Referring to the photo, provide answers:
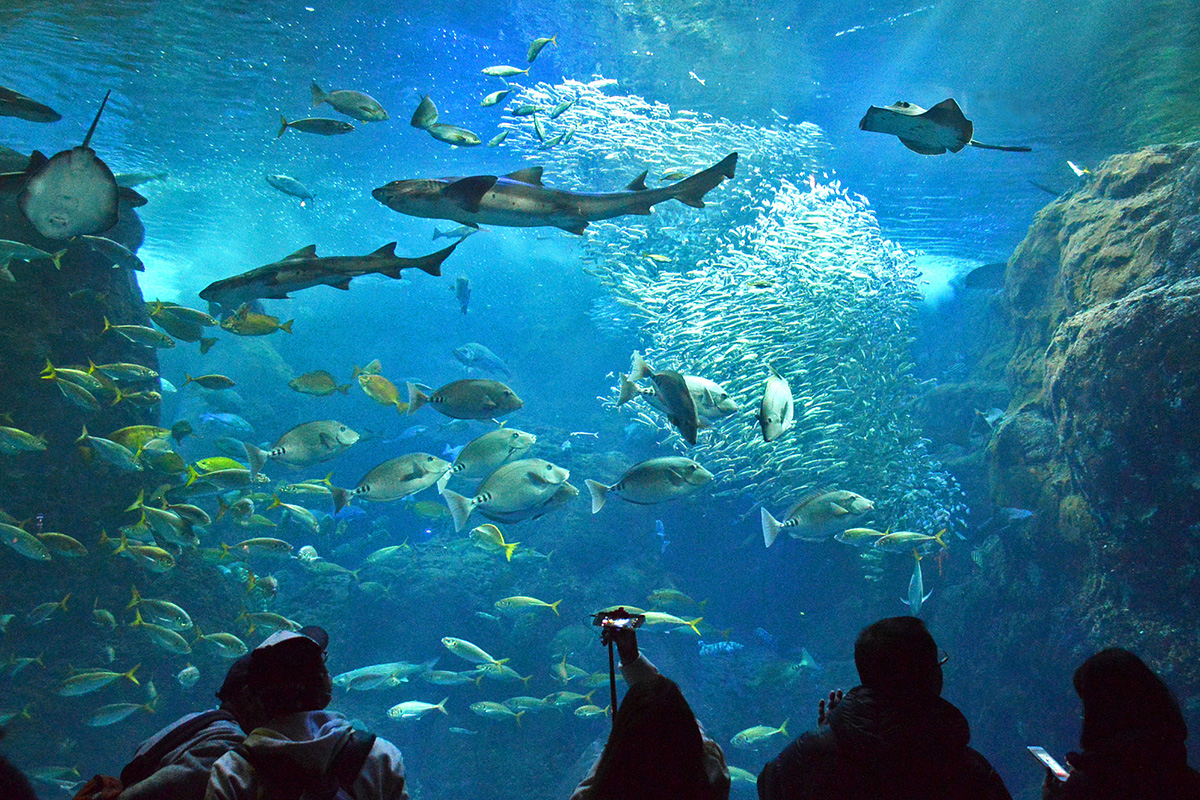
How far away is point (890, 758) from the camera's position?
5.34ft

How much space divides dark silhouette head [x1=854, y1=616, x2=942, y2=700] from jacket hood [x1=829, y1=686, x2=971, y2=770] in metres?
0.03

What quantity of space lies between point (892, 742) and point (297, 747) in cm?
184

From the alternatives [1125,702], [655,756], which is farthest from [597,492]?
[1125,702]

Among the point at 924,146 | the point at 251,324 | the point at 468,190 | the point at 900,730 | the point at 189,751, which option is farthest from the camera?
the point at 251,324

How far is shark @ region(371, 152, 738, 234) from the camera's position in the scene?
2480 millimetres

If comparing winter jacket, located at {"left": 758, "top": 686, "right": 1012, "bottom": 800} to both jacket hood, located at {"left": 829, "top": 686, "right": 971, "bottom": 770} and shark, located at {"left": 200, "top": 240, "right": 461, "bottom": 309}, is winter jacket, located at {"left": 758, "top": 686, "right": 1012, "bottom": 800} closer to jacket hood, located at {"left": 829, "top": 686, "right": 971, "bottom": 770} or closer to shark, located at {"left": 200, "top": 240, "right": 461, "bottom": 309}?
jacket hood, located at {"left": 829, "top": 686, "right": 971, "bottom": 770}

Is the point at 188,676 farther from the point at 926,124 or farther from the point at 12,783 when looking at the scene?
the point at 926,124

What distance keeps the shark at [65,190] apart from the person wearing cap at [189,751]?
9.64ft

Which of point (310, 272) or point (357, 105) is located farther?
point (357, 105)

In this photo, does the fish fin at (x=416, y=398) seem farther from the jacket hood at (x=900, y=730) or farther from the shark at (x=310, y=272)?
the jacket hood at (x=900, y=730)

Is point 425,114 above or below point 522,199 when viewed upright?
above

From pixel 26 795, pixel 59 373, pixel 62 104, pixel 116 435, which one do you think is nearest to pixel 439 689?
pixel 116 435

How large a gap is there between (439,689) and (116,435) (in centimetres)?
661

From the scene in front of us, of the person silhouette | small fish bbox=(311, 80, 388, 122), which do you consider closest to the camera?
the person silhouette
